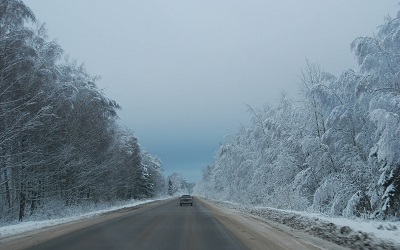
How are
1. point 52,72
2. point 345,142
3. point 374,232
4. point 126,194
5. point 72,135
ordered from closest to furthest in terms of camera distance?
point 374,232
point 345,142
point 52,72
point 72,135
point 126,194

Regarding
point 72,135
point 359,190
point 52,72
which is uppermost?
point 52,72

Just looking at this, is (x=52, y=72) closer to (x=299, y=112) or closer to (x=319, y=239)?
(x=299, y=112)

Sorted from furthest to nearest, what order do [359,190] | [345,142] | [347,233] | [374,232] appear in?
[345,142]
[359,190]
[347,233]
[374,232]

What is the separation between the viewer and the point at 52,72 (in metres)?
28.1

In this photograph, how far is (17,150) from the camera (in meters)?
24.3

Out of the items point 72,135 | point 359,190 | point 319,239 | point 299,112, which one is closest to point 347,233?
point 319,239

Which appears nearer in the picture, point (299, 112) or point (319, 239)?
point (319, 239)

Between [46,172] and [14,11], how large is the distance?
11.2 metres

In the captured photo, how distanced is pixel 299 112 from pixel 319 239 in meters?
17.1

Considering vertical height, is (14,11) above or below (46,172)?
above

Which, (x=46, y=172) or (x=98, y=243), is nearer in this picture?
(x=98, y=243)

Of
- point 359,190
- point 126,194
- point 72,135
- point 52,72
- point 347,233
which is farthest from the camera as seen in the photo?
point 126,194

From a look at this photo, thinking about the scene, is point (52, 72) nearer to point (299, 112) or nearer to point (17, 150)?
point (17, 150)

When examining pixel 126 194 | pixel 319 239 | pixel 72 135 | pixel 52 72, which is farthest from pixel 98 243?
pixel 126 194
